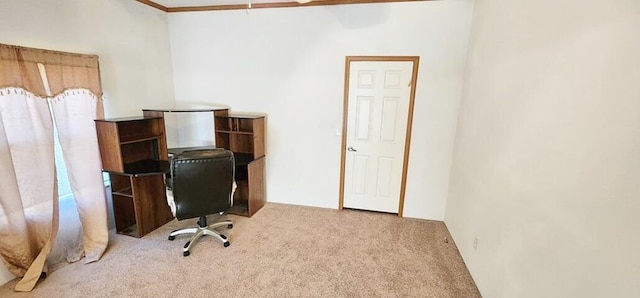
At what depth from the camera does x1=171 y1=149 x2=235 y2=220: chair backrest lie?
243 cm

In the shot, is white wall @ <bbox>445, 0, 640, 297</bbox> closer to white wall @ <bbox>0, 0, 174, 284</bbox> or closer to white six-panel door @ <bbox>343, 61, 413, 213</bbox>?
white six-panel door @ <bbox>343, 61, 413, 213</bbox>

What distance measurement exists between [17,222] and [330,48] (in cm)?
339

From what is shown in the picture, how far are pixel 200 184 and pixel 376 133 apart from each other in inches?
84.5

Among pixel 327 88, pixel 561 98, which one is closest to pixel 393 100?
pixel 327 88

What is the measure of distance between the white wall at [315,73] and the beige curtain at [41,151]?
53.4 inches

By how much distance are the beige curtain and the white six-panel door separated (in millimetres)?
2800

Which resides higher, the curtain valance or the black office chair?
the curtain valance

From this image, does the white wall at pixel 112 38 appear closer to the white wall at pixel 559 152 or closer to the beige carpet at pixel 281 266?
the beige carpet at pixel 281 266

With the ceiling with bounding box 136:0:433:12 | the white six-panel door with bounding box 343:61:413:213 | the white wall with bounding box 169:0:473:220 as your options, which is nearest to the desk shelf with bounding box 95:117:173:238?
the white wall with bounding box 169:0:473:220

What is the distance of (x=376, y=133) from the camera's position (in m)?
3.40

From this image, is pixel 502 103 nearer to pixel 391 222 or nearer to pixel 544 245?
pixel 544 245

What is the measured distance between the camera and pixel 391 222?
132 inches

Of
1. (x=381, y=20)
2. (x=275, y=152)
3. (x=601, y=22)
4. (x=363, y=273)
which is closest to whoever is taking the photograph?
(x=601, y=22)

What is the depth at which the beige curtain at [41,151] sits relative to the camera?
2047 mm
